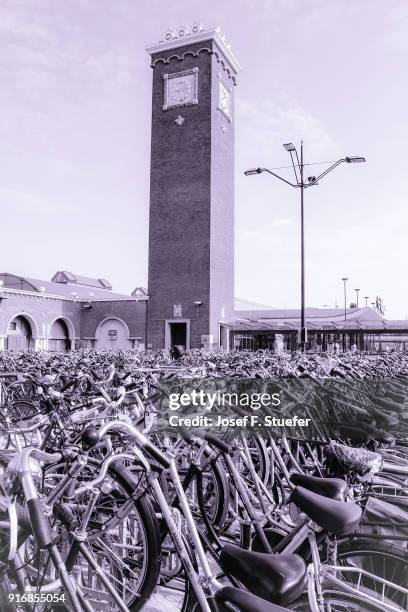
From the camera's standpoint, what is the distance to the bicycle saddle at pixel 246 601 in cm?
136

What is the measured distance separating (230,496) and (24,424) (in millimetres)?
1475

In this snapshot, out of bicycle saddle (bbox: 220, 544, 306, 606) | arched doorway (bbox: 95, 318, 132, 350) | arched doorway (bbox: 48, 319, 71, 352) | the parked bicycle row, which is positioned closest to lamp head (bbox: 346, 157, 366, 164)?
the parked bicycle row

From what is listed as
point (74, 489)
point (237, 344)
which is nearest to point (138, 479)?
point (74, 489)

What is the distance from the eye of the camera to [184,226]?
32.8 m

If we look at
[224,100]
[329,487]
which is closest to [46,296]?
[224,100]

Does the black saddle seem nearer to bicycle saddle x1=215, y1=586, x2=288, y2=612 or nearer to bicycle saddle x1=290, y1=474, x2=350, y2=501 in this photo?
bicycle saddle x1=290, y1=474, x2=350, y2=501

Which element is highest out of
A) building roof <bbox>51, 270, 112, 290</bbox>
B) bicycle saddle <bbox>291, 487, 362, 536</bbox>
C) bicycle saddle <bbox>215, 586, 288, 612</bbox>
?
building roof <bbox>51, 270, 112, 290</bbox>

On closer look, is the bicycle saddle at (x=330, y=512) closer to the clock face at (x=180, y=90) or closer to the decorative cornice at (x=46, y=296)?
the decorative cornice at (x=46, y=296)

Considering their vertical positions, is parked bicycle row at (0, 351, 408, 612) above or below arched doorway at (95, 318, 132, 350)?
below

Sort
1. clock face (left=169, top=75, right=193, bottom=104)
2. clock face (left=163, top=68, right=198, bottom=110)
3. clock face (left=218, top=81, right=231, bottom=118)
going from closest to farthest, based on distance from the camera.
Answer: clock face (left=163, top=68, right=198, bottom=110) → clock face (left=169, top=75, right=193, bottom=104) → clock face (left=218, top=81, right=231, bottom=118)

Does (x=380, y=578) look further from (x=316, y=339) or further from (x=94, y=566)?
(x=316, y=339)

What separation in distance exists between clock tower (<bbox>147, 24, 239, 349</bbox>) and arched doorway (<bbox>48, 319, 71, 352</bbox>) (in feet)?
23.6

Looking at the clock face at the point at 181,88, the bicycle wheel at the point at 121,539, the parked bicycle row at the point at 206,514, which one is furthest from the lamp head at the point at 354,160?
the clock face at the point at 181,88

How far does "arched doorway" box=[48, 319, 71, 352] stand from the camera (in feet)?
121
